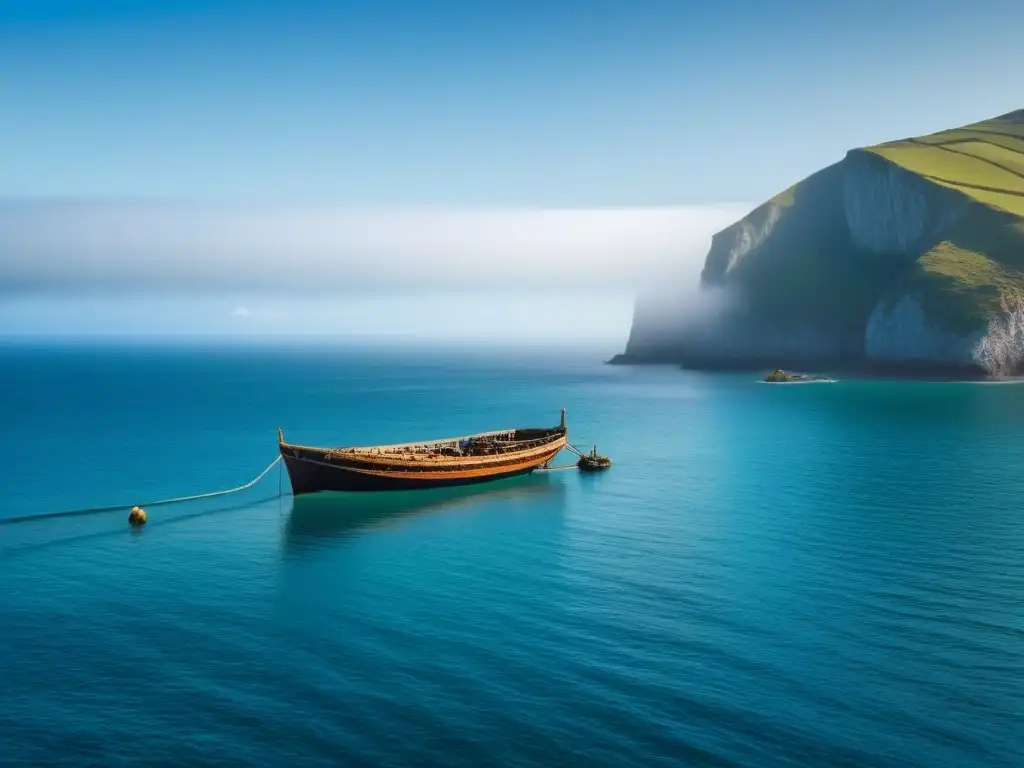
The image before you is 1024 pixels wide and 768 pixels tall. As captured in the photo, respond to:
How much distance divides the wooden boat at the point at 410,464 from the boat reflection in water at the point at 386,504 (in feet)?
3.41

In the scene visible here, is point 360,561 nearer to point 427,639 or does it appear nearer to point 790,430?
point 427,639

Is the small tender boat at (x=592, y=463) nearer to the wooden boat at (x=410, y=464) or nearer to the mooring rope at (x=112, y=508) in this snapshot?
the wooden boat at (x=410, y=464)

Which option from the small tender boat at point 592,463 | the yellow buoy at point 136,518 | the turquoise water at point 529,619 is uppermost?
the small tender boat at point 592,463

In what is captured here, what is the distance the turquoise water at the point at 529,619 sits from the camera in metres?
27.6

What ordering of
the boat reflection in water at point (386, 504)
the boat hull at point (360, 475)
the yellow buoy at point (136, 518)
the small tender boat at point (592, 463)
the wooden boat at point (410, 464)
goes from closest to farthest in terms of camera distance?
1. the yellow buoy at point (136, 518)
2. the boat reflection in water at point (386, 504)
3. the boat hull at point (360, 475)
4. the wooden boat at point (410, 464)
5. the small tender boat at point (592, 463)

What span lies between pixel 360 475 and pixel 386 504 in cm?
394

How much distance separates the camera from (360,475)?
231 feet

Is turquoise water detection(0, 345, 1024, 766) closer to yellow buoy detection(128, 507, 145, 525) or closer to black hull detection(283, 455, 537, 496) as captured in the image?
yellow buoy detection(128, 507, 145, 525)

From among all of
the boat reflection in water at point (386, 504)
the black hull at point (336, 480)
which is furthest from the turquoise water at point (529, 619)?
the black hull at point (336, 480)

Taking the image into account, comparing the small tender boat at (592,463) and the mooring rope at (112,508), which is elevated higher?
the small tender boat at (592,463)

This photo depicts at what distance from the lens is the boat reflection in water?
59.5 m

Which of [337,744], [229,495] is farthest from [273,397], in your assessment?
[337,744]

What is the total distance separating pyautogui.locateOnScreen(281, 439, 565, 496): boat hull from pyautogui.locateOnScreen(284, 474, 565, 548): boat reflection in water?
74 cm

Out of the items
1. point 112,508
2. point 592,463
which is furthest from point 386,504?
point 592,463
